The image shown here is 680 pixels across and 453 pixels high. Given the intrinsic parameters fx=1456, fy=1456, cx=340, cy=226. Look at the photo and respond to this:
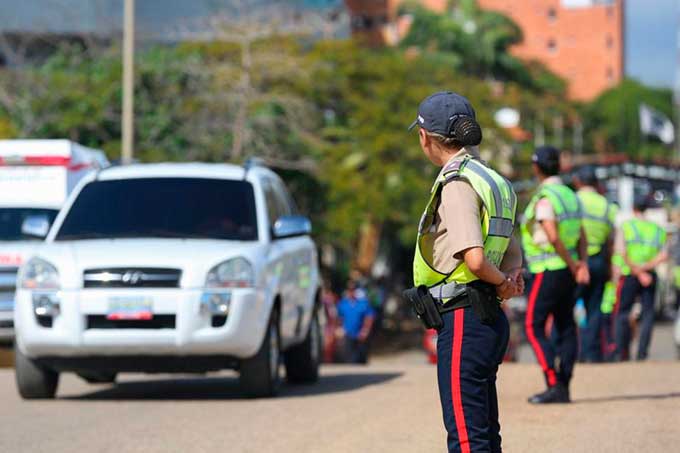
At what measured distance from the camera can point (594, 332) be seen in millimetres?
14836

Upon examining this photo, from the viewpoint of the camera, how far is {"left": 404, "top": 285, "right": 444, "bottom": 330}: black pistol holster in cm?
574

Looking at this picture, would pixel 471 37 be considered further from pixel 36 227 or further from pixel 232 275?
pixel 232 275

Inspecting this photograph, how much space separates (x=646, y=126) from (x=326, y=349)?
1179 inches

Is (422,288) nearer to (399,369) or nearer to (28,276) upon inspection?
(28,276)

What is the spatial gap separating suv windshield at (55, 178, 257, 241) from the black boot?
9.08 ft

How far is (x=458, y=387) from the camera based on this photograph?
221 inches

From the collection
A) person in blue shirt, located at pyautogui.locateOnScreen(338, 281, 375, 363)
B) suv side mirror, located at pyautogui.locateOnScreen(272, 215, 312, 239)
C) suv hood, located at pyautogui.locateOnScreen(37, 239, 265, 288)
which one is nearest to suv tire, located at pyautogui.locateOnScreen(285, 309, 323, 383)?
suv side mirror, located at pyautogui.locateOnScreen(272, 215, 312, 239)

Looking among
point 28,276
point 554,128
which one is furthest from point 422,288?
point 554,128

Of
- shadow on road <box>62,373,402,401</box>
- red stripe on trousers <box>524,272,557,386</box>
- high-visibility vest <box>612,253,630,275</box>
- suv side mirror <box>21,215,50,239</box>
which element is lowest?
shadow on road <box>62,373,402,401</box>

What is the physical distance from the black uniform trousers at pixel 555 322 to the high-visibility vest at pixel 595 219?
3.09 m

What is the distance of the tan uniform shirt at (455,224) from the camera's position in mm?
5574

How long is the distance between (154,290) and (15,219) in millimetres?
7406

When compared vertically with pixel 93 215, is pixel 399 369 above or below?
below

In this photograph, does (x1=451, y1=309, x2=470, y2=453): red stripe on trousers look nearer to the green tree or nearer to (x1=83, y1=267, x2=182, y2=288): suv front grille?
(x1=83, y1=267, x2=182, y2=288): suv front grille
